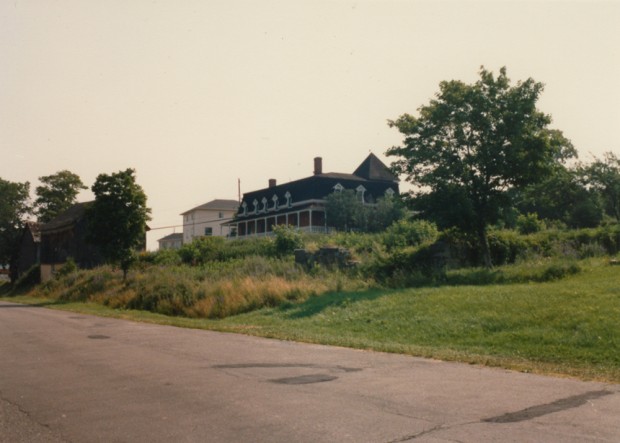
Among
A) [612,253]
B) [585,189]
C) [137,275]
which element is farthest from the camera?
[585,189]

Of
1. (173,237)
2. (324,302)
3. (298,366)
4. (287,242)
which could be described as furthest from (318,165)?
(298,366)

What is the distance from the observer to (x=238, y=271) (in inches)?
1158

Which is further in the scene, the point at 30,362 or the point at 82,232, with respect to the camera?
the point at 82,232

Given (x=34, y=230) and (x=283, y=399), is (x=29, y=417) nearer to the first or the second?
Answer: (x=283, y=399)

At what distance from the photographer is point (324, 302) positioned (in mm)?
20281

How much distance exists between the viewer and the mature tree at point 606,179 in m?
43.8

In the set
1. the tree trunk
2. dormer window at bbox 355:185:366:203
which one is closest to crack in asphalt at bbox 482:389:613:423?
the tree trunk

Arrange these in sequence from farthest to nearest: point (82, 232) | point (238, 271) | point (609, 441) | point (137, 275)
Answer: point (82, 232), point (137, 275), point (238, 271), point (609, 441)

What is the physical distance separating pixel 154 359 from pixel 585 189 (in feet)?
136

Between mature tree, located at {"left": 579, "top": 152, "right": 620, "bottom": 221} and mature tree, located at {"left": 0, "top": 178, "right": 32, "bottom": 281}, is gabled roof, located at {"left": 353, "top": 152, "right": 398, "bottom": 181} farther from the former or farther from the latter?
mature tree, located at {"left": 0, "top": 178, "right": 32, "bottom": 281}

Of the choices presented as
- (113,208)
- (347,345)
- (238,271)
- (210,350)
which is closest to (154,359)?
(210,350)

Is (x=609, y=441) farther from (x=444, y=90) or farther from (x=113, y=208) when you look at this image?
(x=113, y=208)

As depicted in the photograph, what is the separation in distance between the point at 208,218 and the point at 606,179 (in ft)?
246

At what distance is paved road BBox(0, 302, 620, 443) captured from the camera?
18.9 feet
